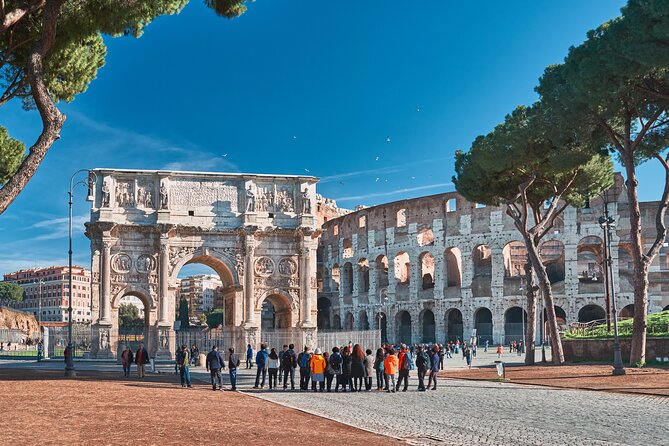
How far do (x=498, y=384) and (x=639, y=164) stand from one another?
9968mm

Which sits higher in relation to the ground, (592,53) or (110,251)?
(592,53)

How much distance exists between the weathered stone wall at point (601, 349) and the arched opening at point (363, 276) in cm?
3295

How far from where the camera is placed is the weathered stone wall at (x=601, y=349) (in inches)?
894

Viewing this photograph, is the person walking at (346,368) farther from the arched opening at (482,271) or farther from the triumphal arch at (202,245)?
the arched opening at (482,271)

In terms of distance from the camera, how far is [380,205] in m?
Answer: 56.8

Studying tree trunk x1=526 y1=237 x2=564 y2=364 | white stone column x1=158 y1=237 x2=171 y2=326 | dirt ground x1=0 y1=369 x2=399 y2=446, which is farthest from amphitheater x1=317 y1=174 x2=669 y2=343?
dirt ground x1=0 y1=369 x2=399 y2=446

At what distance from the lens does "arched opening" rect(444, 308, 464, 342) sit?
52.3m

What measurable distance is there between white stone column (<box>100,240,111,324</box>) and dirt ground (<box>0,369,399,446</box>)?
15.7m

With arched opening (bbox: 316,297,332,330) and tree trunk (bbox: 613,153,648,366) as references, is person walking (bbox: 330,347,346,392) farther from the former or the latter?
arched opening (bbox: 316,297,332,330)

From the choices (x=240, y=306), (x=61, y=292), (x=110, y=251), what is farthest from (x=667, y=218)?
(x=61, y=292)

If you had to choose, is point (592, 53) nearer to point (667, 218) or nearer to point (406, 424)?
point (406, 424)

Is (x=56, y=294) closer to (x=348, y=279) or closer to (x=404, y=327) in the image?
(x=348, y=279)

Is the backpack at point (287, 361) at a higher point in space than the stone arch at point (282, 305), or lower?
lower

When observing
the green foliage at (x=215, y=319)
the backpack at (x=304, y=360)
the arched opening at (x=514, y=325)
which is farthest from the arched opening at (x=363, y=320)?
the backpack at (x=304, y=360)
